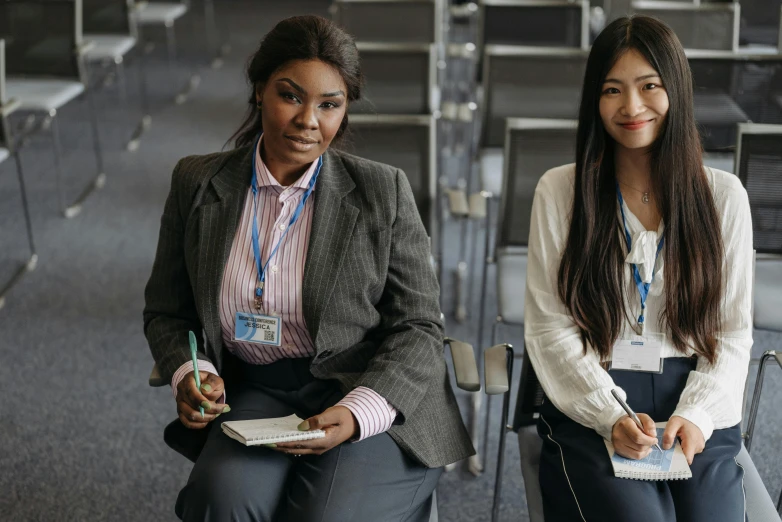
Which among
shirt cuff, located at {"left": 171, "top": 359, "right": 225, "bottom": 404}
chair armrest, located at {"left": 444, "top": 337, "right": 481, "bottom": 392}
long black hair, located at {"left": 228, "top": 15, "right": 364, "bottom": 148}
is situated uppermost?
long black hair, located at {"left": 228, "top": 15, "right": 364, "bottom": 148}

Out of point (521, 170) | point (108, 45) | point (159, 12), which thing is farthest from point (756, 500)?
point (159, 12)

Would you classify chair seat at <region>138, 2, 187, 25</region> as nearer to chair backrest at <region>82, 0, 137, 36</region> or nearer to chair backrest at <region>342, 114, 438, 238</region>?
chair backrest at <region>82, 0, 137, 36</region>

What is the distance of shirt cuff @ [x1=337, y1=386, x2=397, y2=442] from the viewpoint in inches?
67.1

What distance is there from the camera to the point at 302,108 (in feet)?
5.81

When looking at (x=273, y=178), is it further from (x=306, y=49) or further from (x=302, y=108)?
(x=306, y=49)

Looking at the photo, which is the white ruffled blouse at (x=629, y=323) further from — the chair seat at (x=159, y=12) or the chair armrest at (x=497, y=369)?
the chair seat at (x=159, y=12)

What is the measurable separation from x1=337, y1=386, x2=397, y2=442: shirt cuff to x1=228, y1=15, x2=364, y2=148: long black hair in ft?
2.05

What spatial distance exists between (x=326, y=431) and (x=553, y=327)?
0.56m

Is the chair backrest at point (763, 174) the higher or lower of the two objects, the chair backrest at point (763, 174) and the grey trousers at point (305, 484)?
the higher

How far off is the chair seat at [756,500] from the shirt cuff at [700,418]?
135 millimetres

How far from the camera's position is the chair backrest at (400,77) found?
3.49 m

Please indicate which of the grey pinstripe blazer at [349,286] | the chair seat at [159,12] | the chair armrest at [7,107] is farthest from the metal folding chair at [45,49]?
the grey pinstripe blazer at [349,286]

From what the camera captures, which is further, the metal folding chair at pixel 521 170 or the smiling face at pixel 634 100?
the metal folding chair at pixel 521 170

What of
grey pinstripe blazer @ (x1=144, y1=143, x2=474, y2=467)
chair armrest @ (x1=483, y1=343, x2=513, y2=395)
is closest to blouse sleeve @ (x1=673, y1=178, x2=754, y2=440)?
chair armrest @ (x1=483, y1=343, x2=513, y2=395)
